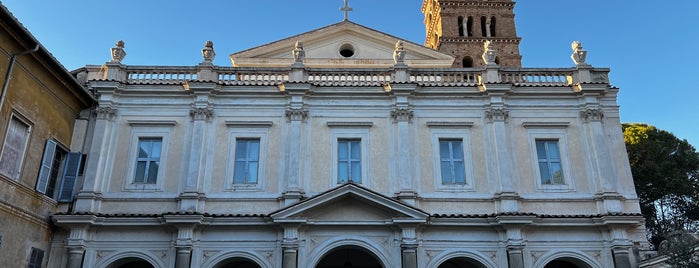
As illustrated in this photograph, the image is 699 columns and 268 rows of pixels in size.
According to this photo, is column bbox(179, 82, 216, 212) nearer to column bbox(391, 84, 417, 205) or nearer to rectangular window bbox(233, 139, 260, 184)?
rectangular window bbox(233, 139, 260, 184)

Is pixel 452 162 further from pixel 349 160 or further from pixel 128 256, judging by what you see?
pixel 128 256

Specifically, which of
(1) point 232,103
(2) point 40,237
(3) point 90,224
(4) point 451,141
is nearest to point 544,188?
(4) point 451,141

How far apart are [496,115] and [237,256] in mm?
9142

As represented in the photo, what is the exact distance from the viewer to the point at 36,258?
14.6m

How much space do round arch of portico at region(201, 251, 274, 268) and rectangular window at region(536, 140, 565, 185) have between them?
348 inches

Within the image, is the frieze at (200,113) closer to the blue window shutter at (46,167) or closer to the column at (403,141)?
the blue window shutter at (46,167)

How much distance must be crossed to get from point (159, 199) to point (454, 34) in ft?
Answer: 70.6

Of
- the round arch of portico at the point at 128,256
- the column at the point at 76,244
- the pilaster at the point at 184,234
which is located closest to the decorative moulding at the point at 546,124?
the pilaster at the point at 184,234

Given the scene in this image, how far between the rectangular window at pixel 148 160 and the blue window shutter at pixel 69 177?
5.50ft

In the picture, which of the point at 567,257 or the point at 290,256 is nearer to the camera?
the point at 290,256

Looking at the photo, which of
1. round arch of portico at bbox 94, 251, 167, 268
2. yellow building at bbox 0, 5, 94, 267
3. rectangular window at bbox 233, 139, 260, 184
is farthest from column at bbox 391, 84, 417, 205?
yellow building at bbox 0, 5, 94, 267

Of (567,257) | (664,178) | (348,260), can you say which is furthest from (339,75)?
(664,178)

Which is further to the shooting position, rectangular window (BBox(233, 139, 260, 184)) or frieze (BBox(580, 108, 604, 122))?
frieze (BBox(580, 108, 604, 122))

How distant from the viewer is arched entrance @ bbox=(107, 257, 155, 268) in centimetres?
1552
